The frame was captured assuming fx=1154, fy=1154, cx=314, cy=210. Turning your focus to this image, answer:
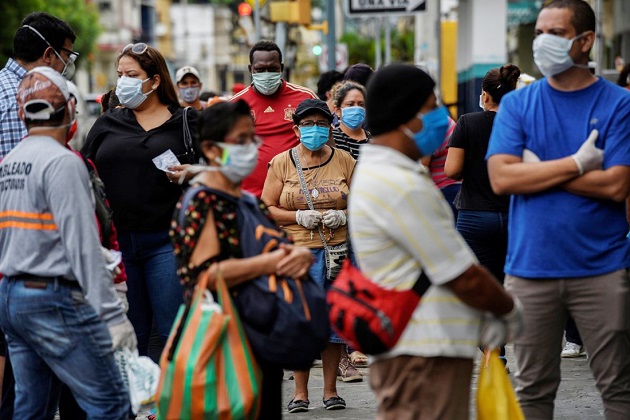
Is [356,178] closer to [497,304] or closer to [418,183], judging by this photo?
[418,183]

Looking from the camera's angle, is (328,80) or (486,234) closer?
(486,234)

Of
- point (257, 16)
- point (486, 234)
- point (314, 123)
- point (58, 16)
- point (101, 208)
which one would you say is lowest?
point (486, 234)

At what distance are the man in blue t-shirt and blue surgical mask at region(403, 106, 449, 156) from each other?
865mm

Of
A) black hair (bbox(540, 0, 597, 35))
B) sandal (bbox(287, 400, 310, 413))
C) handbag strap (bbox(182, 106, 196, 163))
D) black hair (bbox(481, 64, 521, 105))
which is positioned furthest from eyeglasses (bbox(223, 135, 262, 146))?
black hair (bbox(481, 64, 521, 105))

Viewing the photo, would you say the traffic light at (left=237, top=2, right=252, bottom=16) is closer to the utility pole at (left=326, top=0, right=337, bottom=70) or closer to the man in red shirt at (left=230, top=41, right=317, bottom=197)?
the utility pole at (left=326, top=0, right=337, bottom=70)

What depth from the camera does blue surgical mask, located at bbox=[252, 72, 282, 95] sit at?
26.1 feet

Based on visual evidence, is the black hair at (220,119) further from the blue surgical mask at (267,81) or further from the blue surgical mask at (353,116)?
the blue surgical mask at (353,116)

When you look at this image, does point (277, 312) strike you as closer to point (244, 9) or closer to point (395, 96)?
point (395, 96)

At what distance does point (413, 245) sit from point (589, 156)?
1283mm

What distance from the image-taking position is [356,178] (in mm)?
4086

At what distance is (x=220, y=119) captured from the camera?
185 inches

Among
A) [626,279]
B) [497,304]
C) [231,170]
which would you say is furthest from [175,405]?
[626,279]

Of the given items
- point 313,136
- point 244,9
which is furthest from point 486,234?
point 244,9

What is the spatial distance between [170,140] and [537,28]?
230 cm
